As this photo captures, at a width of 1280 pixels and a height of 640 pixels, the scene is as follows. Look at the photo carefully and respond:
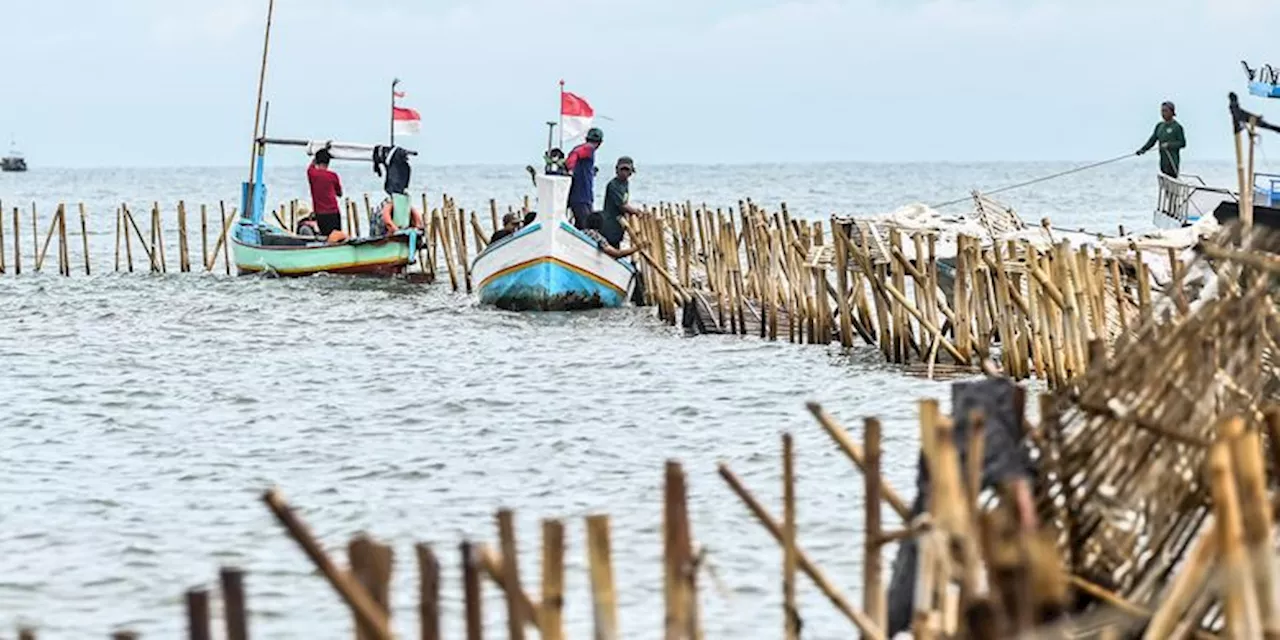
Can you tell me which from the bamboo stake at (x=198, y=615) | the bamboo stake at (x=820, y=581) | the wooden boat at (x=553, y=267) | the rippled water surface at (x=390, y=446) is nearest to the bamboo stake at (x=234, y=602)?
the bamboo stake at (x=198, y=615)

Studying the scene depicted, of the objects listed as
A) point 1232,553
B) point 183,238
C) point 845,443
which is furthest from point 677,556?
point 183,238

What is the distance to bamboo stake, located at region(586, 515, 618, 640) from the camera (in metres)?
4.61

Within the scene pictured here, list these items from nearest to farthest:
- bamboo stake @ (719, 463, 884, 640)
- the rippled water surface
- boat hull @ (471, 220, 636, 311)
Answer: bamboo stake @ (719, 463, 884, 640)
the rippled water surface
boat hull @ (471, 220, 636, 311)

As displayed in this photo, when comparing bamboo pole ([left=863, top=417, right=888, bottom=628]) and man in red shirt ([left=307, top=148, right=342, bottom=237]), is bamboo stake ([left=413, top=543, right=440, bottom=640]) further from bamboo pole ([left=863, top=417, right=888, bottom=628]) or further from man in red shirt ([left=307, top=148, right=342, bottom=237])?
man in red shirt ([left=307, top=148, right=342, bottom=237])

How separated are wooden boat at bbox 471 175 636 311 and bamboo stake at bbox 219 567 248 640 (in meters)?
18.4

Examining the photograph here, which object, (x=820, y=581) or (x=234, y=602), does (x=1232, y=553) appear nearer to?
(x=820, y=581)

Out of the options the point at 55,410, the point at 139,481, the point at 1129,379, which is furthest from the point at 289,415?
the point at 1129,379

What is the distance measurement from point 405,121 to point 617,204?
6.72 metres

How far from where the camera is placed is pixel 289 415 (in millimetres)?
16297

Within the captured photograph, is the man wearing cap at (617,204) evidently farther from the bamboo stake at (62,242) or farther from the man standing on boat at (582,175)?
the bamboo stake at (62,242)

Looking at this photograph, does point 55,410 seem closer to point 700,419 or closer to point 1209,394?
point 700,419

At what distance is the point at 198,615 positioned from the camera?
437 centimetres

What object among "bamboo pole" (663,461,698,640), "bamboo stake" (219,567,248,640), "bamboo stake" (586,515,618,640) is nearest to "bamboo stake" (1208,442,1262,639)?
"bamboo pole" (663,461,698,640)

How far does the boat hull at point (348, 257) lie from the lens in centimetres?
2834
